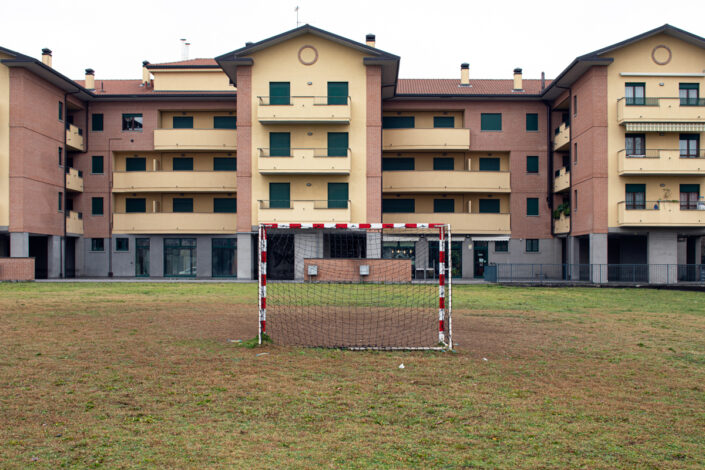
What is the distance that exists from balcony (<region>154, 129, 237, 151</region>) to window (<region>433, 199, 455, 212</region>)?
1482 centimetres

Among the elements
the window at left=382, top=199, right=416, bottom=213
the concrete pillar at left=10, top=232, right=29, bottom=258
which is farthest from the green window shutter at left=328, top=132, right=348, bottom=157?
the concrete pillar at left=10, top=232, right=29, bottom=258

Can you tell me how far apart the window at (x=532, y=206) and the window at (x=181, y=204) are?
2411 cm

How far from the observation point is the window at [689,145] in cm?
3750

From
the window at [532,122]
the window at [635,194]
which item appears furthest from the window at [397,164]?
the window at [635,194]

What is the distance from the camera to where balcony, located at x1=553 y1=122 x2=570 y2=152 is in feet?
135

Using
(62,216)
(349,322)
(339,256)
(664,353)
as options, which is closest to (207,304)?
(349,322)

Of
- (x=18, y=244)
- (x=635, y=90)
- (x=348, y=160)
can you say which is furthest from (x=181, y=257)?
(x=635, y=90)

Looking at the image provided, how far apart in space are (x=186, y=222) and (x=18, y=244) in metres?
10.4

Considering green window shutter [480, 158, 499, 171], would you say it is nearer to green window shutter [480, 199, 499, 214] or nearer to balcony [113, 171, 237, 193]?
green window shutter [480, 199, 499, 214]

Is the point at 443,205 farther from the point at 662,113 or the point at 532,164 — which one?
the point at 662,113

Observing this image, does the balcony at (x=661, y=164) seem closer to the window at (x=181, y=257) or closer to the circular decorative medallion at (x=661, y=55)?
the circular decorative medallion at (x=661, y=55)

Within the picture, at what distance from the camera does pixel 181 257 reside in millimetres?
43844

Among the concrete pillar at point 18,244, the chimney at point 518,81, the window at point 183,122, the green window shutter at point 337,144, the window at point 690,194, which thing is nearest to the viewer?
the concrete pillar at point 18,244

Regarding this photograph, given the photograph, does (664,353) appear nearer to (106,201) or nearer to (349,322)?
(349,322)
